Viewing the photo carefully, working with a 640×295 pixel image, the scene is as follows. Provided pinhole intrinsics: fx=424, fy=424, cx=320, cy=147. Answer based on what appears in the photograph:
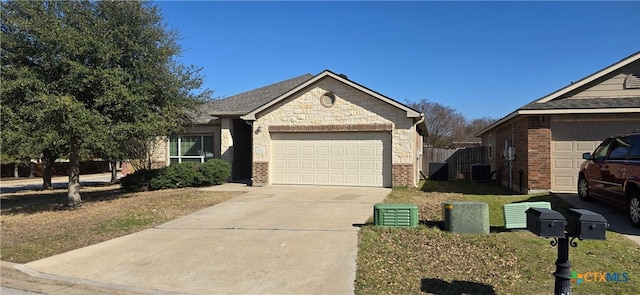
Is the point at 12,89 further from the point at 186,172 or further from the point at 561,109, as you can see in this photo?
the point at 561,109

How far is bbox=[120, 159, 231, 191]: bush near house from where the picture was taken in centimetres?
1725

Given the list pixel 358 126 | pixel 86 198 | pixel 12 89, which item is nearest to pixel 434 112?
pixel 358 126

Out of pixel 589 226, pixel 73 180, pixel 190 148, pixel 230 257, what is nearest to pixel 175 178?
pixel 190 148

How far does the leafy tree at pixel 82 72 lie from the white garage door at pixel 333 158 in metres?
5.44

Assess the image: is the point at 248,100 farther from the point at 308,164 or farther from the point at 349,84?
the point at 349,84

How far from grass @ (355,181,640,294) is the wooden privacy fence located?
1799 cm

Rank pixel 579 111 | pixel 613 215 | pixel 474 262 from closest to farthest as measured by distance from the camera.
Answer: pixel 474 262
pixel 613 215
pixel 579 111

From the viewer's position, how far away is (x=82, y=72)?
1112 centimetres

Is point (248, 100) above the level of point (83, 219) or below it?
above

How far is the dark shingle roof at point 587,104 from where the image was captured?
1235 centimetres

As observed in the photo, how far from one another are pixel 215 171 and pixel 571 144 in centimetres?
1296

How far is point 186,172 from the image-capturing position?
17.3m

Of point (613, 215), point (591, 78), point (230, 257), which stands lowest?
point (230, 257)

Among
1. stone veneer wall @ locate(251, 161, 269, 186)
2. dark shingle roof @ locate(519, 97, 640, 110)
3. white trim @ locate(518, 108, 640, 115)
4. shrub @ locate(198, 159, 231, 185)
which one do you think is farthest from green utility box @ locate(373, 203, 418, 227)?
shrub @ locate(198, 159, 231, 185)
